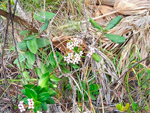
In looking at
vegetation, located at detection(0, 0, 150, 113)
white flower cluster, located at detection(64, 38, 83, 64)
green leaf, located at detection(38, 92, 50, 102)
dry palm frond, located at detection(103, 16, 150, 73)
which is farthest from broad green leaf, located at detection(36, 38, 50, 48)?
dry palm frond, located at detection(103, 16, 150, 73)

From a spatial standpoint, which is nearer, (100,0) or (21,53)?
(21,53)

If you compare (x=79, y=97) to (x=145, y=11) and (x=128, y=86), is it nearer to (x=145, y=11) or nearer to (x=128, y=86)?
(x=128, y=86)

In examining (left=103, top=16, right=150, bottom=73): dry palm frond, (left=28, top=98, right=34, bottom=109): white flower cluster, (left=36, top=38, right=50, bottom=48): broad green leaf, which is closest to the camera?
(left=28, top=98, right=34, bottom=109): white flower cluster

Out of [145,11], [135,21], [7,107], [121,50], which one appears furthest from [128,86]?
[7,107]

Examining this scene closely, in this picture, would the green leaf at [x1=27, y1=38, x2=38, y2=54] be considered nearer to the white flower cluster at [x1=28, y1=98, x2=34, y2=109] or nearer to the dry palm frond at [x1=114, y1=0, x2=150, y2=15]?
the white flower cluster at [x1=28, y1=98, x2=34, y2=109]

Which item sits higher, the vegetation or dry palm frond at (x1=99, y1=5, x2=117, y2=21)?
dry palm frond at (x1=99, y1=5, x2=117, y2=21)

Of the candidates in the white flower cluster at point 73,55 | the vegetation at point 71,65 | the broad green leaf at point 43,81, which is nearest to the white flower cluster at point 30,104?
the vegetation at point 71,65
